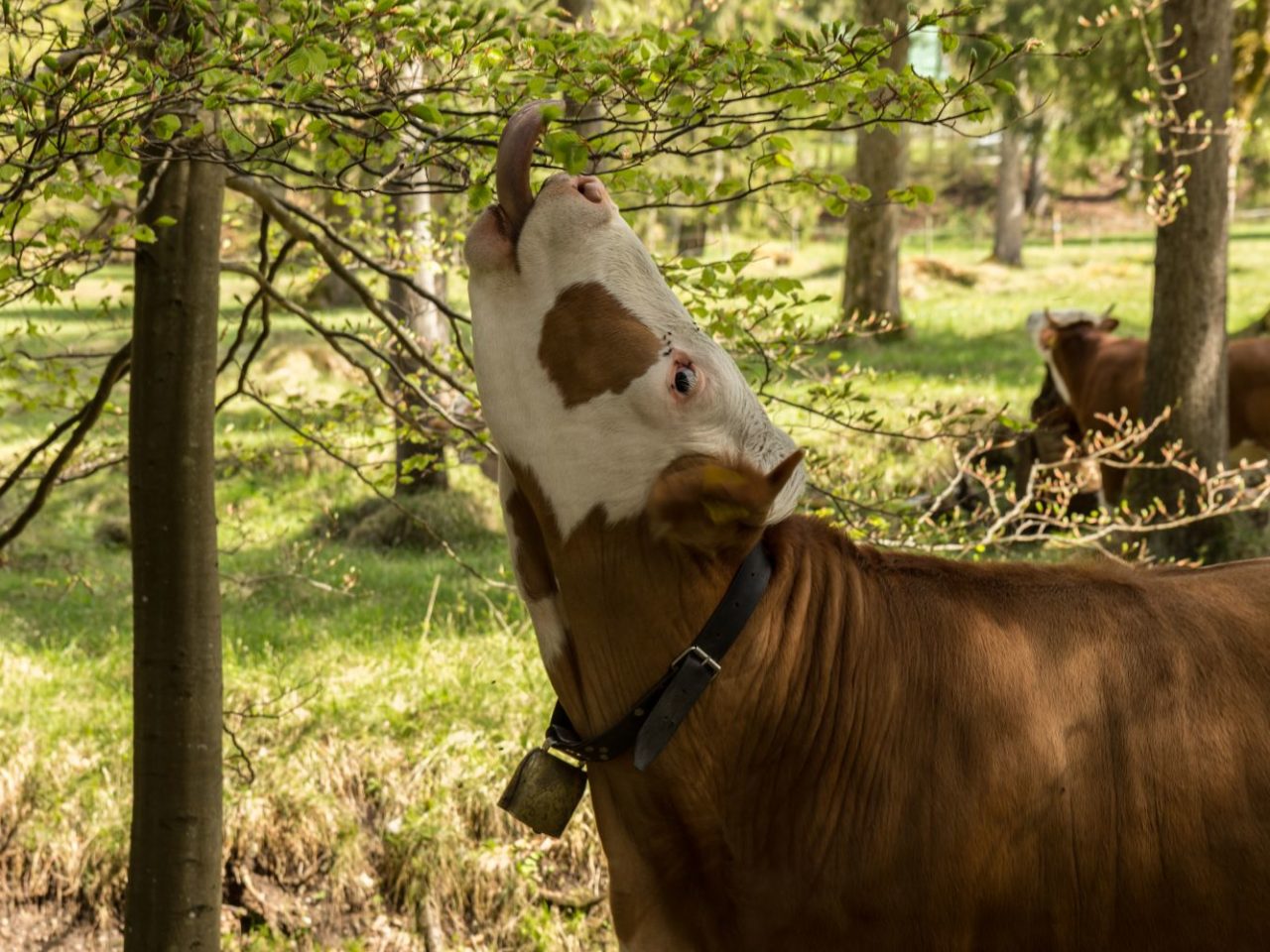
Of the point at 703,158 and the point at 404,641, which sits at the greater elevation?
the point at 703,158

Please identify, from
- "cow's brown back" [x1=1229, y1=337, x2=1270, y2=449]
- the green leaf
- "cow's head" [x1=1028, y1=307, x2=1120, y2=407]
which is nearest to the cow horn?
the green leaf

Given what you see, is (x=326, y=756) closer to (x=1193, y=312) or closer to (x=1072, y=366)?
(x=1193, y=312)

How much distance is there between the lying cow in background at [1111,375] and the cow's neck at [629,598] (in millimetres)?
7204

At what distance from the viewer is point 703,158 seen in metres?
17.0

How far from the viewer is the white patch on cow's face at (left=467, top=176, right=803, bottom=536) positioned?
7.96 feet

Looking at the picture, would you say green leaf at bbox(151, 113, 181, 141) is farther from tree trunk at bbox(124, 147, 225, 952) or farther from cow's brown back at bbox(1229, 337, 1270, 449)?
cow's brown back at bbox(1229, 337, 1270, 449)

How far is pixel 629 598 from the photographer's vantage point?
247cm

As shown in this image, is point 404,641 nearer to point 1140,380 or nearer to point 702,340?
point 702,340

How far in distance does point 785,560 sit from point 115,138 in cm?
166

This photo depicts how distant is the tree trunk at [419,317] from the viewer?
4691 mm

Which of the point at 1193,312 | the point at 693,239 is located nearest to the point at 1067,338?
the point at 1193,312

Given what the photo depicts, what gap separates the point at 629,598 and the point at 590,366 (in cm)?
43

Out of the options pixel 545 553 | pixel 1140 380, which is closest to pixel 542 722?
pixel 545 553

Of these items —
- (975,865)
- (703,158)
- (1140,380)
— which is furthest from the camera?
(703,158)
